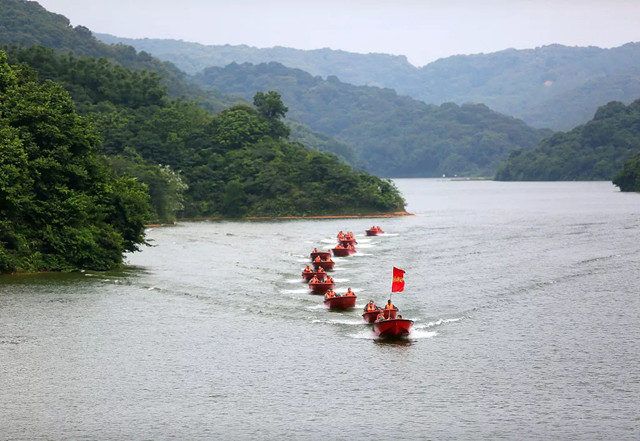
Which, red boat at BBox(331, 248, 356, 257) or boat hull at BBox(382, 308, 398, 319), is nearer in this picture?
boat hull at BBox(382, 308, 398, 319)

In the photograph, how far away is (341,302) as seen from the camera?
224ft

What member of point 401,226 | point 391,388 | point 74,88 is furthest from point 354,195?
point 391,388

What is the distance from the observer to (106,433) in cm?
3925

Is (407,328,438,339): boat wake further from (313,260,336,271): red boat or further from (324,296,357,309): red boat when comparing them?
(313,260,336,271): red boat

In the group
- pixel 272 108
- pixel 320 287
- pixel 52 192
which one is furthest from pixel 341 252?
pixel 272 108

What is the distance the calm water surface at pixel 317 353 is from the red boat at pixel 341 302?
84 cm

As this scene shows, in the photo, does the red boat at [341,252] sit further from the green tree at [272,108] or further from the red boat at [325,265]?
the green tree at [272,108]

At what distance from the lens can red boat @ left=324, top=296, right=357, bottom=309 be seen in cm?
6819

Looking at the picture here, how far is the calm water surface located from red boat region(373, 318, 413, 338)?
2.81 feet

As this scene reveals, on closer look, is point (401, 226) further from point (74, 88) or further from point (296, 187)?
point (74, 88)

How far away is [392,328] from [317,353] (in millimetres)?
5712

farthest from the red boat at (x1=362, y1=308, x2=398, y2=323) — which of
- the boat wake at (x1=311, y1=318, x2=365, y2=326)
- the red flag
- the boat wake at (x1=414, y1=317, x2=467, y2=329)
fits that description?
the boat wake at (x1=414, y1=317, x2=467, y2=329)

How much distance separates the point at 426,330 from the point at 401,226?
293ft

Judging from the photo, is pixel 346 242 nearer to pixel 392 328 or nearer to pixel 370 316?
pixel 370 316
